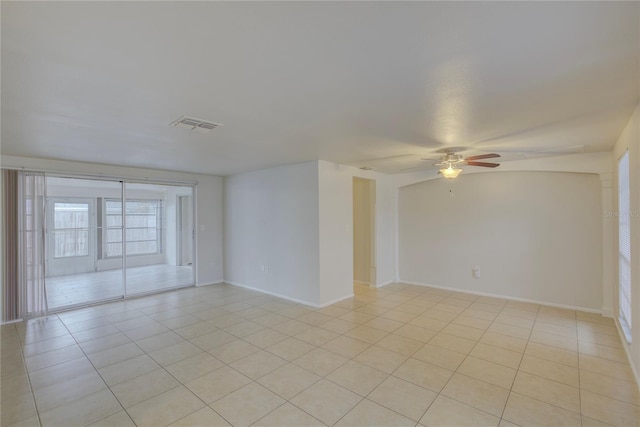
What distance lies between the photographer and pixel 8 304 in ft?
13.8

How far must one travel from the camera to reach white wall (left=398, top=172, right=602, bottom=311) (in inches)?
176

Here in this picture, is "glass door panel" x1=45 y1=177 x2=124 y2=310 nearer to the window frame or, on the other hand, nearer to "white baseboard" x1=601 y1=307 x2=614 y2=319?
the window frame

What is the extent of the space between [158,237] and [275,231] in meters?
3.47

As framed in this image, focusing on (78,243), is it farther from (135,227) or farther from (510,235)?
(510,235)

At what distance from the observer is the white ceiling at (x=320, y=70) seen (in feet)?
4.32

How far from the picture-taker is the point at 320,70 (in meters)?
1.81

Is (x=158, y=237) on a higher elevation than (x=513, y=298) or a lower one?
higher

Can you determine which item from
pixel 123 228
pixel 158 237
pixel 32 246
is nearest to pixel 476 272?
pixel 123 228

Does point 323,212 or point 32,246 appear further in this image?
point 323,212

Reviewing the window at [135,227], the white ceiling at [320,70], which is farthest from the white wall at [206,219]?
the white ceiling at [320,70]

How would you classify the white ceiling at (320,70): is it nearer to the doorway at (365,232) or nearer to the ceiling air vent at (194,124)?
the ceiling air vent at (194,124)

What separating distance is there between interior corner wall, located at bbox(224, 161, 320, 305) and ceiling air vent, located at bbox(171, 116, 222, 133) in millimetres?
2087

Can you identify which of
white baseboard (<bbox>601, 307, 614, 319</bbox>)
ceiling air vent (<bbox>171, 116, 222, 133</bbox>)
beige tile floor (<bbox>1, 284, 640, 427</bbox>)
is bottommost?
beige tile floor (<bbox>1, 284, 640, 427</bbox>)

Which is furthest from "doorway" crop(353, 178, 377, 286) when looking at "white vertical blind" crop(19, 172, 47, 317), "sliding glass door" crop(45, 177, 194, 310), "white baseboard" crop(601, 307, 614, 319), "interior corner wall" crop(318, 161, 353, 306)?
"white vertical blind" crop(19, 172, 47, 317)
